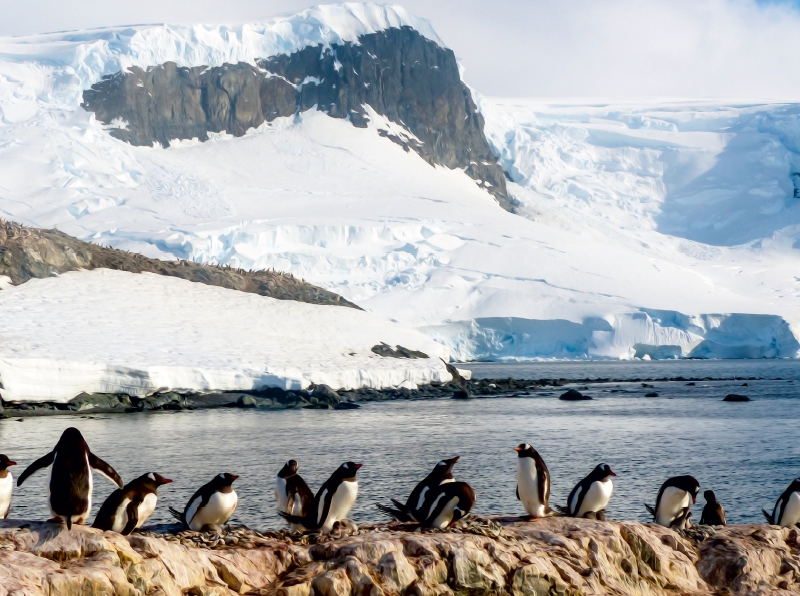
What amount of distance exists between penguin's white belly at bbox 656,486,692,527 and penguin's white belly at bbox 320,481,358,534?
3498mm

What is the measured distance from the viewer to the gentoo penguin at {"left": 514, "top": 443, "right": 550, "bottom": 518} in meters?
9.35

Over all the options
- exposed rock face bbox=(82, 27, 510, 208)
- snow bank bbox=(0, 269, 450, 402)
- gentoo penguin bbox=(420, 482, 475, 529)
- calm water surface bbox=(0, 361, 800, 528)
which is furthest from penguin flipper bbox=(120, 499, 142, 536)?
exposed rock face bbox=(82, 27, 510, 208)

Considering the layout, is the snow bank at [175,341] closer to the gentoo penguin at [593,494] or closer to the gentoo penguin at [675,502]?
the gentoo penguin at [593,494]

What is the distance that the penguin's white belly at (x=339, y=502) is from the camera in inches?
349

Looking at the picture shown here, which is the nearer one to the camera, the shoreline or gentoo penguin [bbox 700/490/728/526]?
gentoo penguin [bbox 700/490/728/526]

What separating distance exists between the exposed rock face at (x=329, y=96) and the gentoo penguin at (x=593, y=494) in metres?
97.0

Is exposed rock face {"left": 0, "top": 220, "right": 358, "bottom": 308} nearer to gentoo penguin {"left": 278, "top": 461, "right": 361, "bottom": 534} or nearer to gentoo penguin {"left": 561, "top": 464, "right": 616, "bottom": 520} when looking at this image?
gentoo penguin {"left": 278, "top": 461, "right": 361, "bottom": 534}

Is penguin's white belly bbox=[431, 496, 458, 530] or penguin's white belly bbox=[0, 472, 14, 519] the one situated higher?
penguin's white belly bbox=[0, 472, 14, 519]

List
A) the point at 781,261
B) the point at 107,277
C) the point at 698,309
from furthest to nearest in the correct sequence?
the point at 781,261 → the point at 698,309 → the point at 107,277

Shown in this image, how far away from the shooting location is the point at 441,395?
42125mm

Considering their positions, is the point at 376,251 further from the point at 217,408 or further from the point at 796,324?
the point at 217,408

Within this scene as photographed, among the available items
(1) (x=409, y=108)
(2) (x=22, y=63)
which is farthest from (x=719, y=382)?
(1) (x=409, y=108)

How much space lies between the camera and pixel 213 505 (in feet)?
28.7

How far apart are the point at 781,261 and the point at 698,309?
36.1 meters
